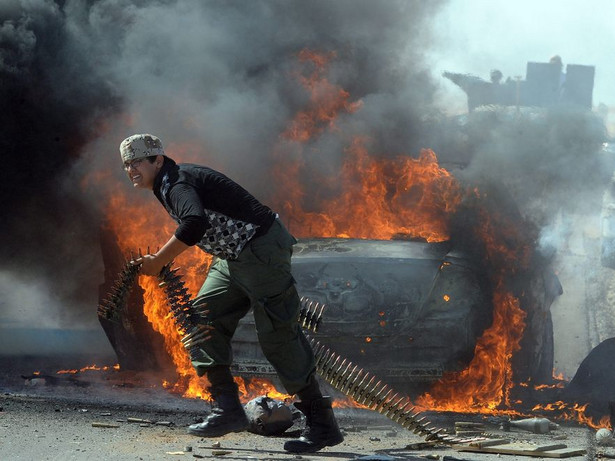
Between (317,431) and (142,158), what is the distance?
1.71m

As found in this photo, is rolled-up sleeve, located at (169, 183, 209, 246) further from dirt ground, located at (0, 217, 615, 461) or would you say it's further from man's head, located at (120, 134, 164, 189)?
dirt ground, located at (0, 217, 615, 461)

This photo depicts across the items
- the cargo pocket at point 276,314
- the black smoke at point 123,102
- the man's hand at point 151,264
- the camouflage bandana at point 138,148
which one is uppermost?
the black smoke at point 123,102

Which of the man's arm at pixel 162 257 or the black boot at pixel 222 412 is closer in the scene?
the man's arm at pixel 162 257

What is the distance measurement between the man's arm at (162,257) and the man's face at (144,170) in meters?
0.39

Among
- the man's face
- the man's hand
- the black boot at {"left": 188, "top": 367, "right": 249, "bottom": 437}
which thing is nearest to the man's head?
the man's face

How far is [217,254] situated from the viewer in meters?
5.09

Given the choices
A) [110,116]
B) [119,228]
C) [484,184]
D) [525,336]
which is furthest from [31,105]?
[525,336]

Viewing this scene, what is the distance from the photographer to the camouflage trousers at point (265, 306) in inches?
200

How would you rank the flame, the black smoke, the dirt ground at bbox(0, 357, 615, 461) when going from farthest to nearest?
1. the black smoke
2. the flame
3. the dirt ground at bbox(0, 357, 615, 461)

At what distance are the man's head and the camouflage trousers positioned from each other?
24.3 inches

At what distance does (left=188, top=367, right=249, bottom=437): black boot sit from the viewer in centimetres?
515

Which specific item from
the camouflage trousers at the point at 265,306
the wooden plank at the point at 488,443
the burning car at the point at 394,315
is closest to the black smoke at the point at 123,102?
the burning car at the point at 394,315

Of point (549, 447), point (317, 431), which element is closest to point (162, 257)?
point (317, 431)

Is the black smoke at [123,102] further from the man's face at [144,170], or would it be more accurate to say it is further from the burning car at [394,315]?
the man's face at [144,170]
